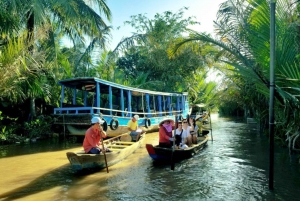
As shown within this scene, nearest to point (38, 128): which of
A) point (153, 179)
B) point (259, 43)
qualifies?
point (153, 179)

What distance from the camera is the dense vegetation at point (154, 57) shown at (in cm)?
663

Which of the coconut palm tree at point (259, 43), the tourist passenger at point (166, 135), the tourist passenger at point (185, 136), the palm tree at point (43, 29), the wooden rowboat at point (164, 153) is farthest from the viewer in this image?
the palm tree at point (43, 29)

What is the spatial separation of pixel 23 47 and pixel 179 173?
21.6 ft

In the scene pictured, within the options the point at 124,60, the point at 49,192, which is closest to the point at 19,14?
the point at 49,192

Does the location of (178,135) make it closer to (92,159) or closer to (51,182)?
(92,159)

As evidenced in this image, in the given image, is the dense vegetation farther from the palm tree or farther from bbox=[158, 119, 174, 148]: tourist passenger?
bbox=[158, 119, 174, 148]: tourist passenger

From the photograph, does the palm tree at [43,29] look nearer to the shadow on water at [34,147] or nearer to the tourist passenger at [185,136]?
the shadow on water at [34,147]

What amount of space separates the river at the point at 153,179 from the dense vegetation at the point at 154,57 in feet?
4.27

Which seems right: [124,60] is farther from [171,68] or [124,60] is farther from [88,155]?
[88,155]

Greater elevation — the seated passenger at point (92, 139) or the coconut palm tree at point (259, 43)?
the coconut palm tree at point (259, 43)

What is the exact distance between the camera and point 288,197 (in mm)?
5691

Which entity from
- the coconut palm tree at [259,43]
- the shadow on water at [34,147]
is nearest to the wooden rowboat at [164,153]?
the coconut palm tree at [259,43]

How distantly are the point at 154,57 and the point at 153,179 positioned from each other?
17.1 metres

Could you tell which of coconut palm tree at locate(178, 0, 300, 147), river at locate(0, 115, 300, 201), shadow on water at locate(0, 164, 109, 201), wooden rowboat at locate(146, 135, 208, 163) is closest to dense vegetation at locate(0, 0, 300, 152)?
coconut palm tree at locate(178, 0, 300, 147)
